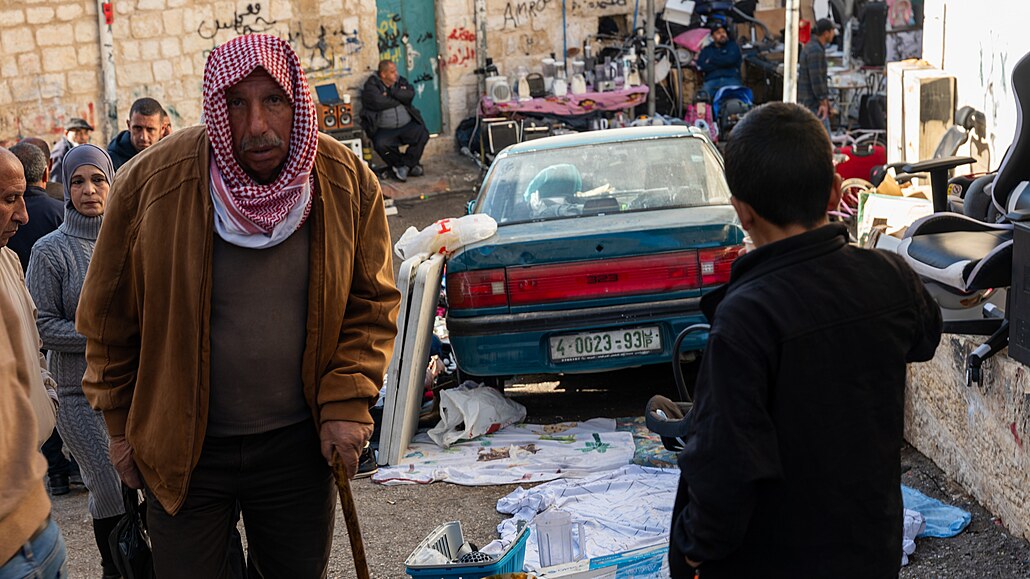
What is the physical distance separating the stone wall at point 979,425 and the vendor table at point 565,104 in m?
11.8

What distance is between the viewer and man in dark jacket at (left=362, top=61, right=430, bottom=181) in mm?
16734

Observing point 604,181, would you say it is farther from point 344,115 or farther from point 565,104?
point 565,104

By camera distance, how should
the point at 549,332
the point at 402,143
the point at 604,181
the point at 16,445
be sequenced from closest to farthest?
the point at 16,445, the point at 549,332, the point at 604,181, the point at 402,143

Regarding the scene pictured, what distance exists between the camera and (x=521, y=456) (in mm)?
6164

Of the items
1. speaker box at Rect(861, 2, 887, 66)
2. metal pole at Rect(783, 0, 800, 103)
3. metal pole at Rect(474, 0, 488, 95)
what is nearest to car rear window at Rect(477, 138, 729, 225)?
metal pole at Rect(783, 0, 800, 103)

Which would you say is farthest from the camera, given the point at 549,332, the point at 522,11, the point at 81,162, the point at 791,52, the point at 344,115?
the point at 522,11

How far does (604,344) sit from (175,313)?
141 inches

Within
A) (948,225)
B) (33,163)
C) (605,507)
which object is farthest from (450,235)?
(948,225)

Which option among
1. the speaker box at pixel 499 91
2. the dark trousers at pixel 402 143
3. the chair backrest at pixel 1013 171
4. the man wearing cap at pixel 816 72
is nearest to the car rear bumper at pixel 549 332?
the chair backrest at pixel 1013 171

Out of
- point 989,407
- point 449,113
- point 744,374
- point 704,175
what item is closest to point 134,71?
point 449,113

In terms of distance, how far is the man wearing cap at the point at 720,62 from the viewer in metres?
18.8

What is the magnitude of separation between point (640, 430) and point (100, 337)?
12.5 ft

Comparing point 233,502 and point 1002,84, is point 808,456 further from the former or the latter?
point 1002,84

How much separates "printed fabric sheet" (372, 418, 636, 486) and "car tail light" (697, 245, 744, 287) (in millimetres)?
937
